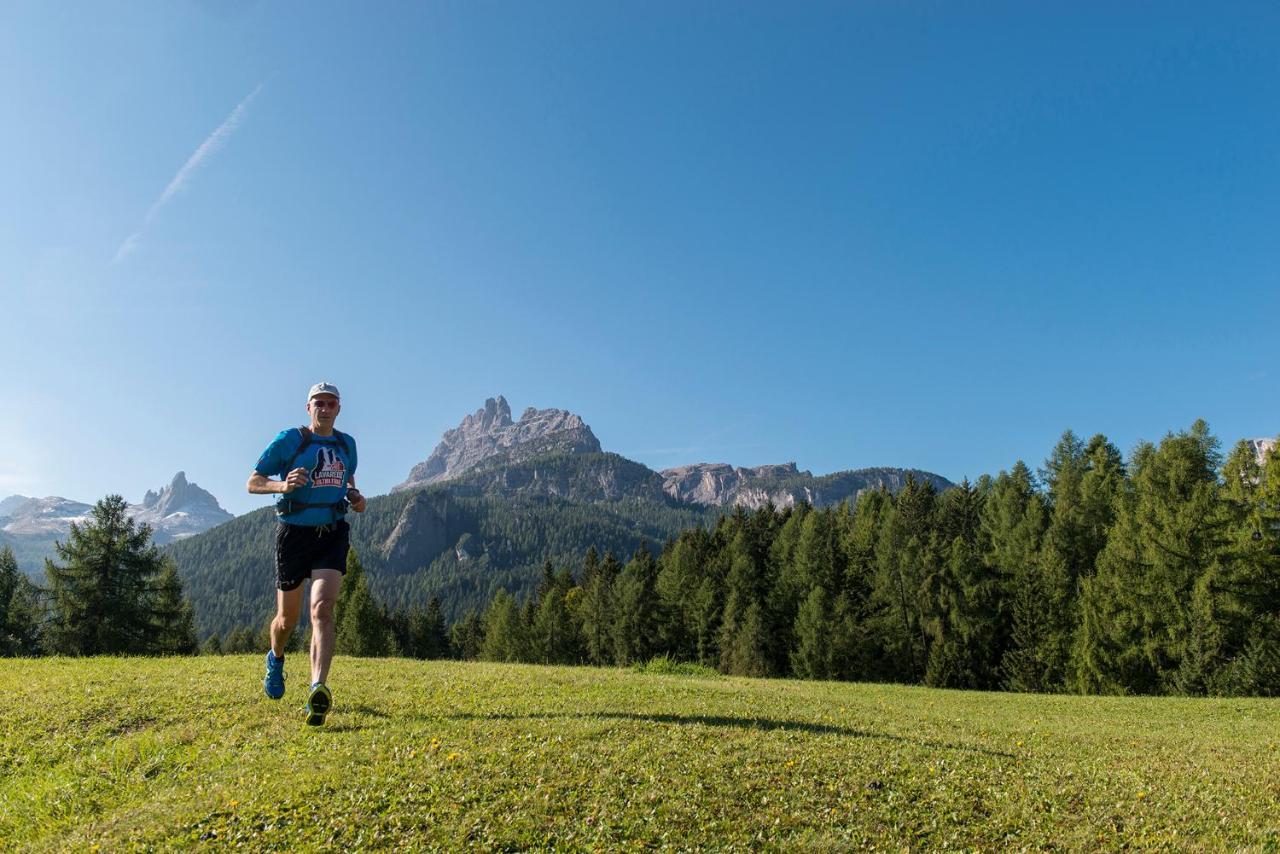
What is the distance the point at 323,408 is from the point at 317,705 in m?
3.65

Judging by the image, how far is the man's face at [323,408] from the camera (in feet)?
29.3

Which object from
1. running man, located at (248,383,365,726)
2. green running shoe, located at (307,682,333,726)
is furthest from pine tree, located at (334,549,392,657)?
green running shoe, located at (307,682,333,726)

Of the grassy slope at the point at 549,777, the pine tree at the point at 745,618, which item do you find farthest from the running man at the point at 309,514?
the pine tree at the point at 745,618

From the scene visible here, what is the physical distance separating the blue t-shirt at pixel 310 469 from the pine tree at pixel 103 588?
42.6 m

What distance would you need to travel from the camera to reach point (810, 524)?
57844 millimetres

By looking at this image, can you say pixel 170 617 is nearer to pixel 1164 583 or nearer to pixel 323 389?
pixel 323 389

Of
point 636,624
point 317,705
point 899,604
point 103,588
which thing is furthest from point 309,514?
point 636,624

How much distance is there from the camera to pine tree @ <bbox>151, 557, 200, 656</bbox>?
44.8 meters

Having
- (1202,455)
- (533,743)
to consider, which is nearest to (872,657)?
(1202,455)

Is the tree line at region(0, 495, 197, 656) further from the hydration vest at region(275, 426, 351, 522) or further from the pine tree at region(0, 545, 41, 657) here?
the hydration vest at region(275, 426, 351, 522)

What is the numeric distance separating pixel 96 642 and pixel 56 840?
45.8 m

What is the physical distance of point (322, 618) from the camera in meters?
8.18

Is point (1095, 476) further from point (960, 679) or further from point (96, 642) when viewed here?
point (96, 642)

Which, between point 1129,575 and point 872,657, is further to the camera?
point 872,657
